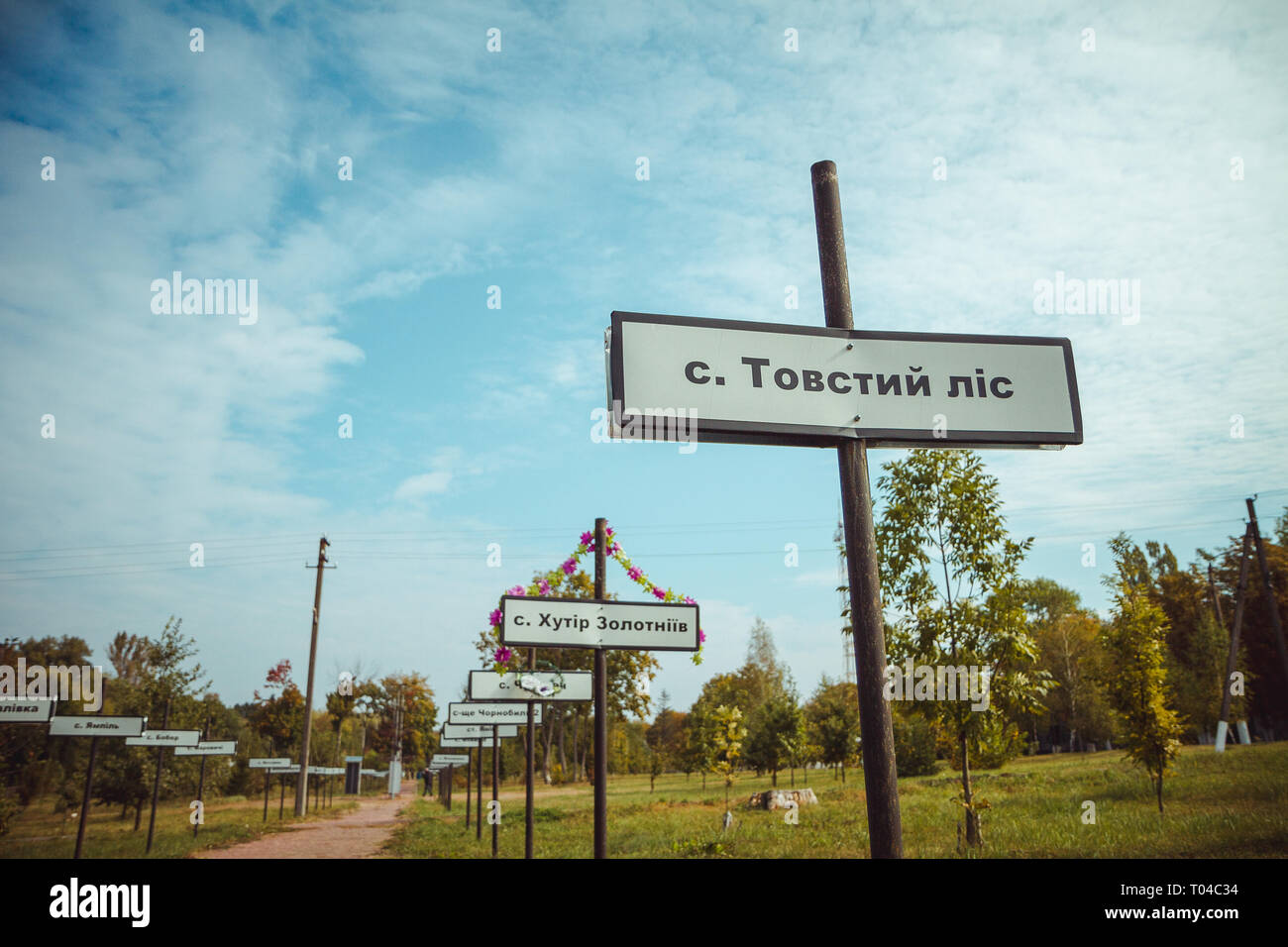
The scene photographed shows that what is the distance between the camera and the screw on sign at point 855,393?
120 inches

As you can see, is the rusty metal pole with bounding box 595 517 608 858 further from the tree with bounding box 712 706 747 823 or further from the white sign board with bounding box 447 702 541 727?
the tree with bounding box 712 706 747 823

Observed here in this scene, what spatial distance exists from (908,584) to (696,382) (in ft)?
36.6

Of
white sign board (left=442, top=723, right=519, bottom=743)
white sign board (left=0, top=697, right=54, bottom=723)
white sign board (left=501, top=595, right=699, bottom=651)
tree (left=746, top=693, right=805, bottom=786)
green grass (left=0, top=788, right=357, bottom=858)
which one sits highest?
white sign board (left=501, top=595, right=699, bottom=651)

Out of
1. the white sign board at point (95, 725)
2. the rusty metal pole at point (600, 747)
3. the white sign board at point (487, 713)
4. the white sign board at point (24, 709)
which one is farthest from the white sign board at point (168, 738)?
the rusty metal pole at point (600, 747)

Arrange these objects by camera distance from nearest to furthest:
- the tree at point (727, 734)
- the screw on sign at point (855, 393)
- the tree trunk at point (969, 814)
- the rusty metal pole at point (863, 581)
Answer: the rusty metal pole at point (863, 581)
the screw on sign at point (855, 393)
the tree trunk at point (969, 814)
the tree at point (727, 734)

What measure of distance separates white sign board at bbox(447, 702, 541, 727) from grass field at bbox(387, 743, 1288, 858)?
3.40 metres

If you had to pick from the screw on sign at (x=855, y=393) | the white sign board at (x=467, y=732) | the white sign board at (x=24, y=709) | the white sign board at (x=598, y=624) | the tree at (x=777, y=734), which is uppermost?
the screw on sign at (x=855, y=393)

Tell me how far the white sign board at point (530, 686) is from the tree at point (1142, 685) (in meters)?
13.9

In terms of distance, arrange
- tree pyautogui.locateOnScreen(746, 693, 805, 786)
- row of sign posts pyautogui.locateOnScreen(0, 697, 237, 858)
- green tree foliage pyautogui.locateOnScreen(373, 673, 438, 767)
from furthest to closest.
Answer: green tree foliage pyautogui.locateOnScreen(373, 673, 438, 767), tree pyautogui.locateOnScreen(746, 693, 805, 786), row of sign posts pyautogui.locateOnScreen(0, 697, 237, 858)

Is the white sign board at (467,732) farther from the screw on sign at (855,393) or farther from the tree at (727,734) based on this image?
the screw on sign at (855,393)

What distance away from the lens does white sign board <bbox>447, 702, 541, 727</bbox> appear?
13688 mm

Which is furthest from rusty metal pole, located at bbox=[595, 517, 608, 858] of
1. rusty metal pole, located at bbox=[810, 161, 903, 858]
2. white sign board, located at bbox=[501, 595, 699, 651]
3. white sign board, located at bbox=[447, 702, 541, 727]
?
white sign board, located at bbox=[447, 702, 541, 727]
